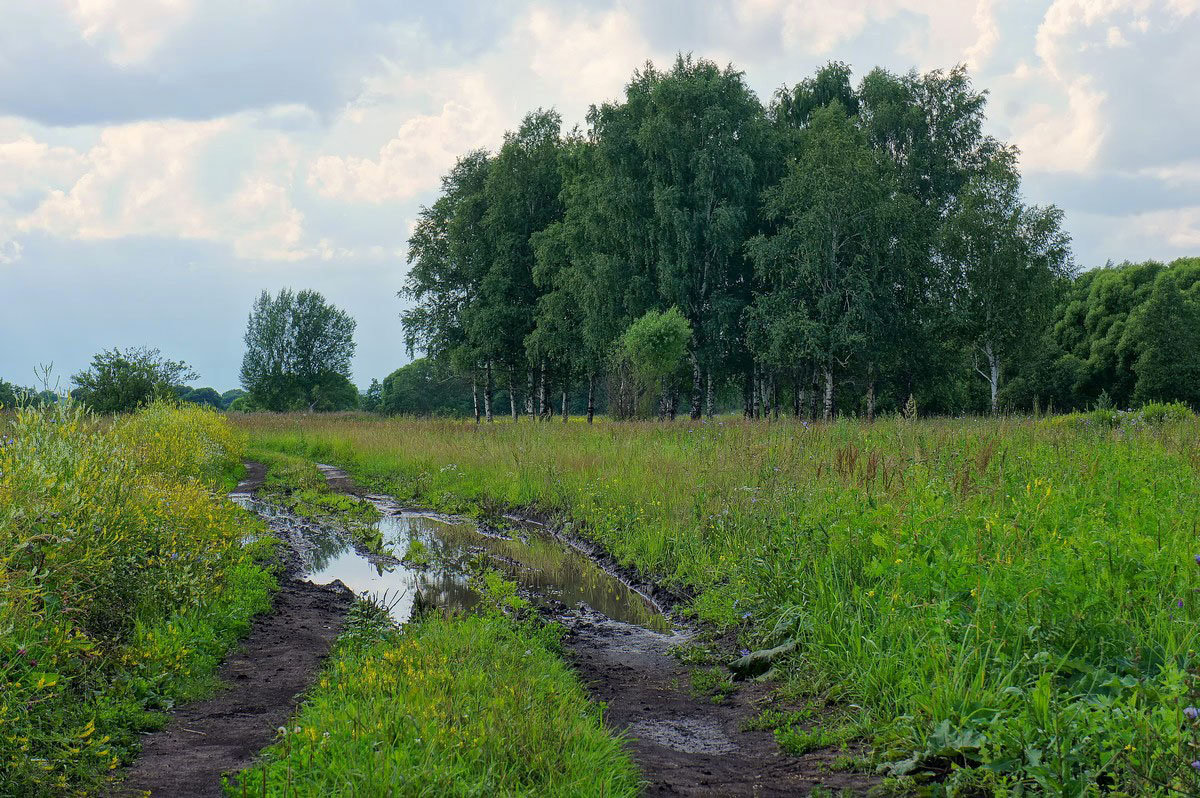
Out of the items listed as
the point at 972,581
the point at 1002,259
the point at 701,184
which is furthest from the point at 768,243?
the point at 972,581

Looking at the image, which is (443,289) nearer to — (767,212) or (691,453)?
(767,212)

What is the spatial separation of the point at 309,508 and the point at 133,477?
687 cm

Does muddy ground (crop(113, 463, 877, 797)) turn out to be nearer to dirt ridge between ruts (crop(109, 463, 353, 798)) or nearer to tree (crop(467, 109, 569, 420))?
dirt ridge between ruts (crop(109, 463, 353, 798))

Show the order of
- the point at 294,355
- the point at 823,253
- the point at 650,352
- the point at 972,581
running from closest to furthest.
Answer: the point at 972,581
the point at 650,352
the point at 823,253
the point at 294,355

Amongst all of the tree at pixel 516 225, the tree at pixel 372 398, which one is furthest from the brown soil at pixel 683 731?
the tree at pixel 372 398

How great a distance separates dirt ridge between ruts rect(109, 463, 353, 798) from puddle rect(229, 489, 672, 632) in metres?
0.82

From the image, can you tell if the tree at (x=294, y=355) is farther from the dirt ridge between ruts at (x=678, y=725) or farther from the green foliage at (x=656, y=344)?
the dirt ridge between ruts at (x=678, y=725)

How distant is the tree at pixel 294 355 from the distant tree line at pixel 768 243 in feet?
135

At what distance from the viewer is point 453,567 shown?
10305 mm

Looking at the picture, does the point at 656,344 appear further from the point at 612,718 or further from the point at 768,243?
the point at 612,718

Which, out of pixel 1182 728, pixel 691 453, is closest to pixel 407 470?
pixel 691 453

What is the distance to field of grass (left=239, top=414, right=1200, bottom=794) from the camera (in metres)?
3.85

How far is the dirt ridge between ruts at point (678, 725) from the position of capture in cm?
428

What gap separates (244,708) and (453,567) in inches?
186
